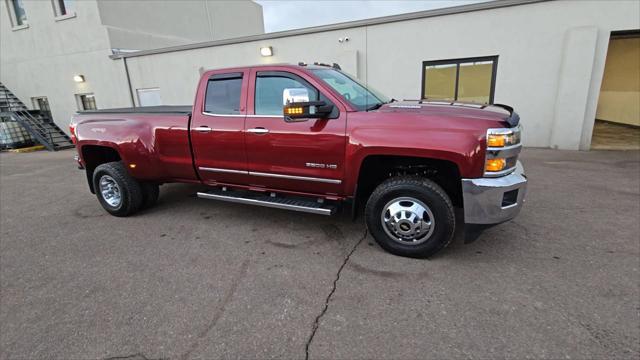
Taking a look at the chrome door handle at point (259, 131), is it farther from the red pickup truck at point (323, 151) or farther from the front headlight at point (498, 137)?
the front headlight at point (498, 137)

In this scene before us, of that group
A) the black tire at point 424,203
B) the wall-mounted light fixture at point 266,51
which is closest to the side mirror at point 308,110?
the black tire at point 424,203

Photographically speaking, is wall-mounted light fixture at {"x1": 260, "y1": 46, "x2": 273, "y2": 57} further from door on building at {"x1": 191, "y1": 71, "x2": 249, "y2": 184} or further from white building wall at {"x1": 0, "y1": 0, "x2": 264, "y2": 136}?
door on building at {"x1": 191, "y1": 71, "x2": 249, "y2": 184}

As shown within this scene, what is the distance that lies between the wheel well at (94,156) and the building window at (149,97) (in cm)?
843

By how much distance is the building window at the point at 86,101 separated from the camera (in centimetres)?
1402

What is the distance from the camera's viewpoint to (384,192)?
127 inches

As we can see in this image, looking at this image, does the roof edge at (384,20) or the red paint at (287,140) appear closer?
the red paint at (287,140)

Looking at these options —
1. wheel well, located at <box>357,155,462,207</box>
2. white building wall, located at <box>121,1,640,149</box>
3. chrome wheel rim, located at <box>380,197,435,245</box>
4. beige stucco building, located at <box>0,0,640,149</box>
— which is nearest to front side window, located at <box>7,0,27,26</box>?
beige stucco building, located at <box>0,0,640,149</box>

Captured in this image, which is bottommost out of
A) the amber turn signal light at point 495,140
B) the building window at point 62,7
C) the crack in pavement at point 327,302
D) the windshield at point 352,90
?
the crack in pavement at point 327,302

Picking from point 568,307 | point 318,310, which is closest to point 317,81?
point 318,310

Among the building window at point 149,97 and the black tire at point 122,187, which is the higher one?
the building window at point 149,97

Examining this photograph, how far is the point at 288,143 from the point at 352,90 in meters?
1.01

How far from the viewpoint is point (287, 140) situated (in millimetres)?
3564

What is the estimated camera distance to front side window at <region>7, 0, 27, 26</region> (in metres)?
14.5

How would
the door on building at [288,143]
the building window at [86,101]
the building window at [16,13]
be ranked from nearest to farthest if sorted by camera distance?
the door on building at [288,143]
the building window at [86,101]
the building window at [16,13]
